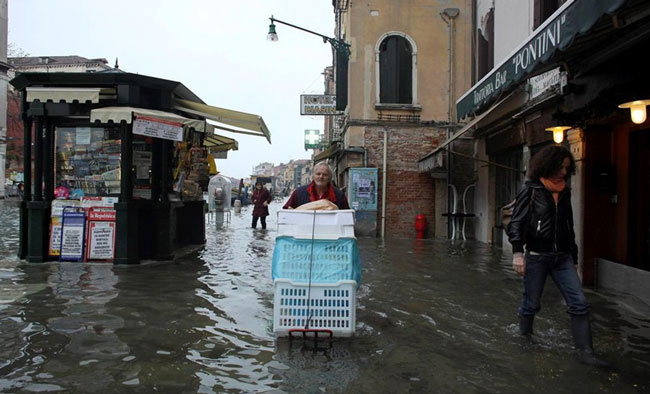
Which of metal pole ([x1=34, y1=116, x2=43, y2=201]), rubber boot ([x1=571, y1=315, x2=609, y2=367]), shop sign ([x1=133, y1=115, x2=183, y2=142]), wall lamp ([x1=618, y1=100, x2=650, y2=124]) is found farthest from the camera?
metal pole ([x1=34, y1=116, x2=43, y2=201])

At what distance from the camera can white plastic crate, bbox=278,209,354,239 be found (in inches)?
182

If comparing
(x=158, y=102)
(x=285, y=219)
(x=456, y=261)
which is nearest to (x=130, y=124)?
(x=158, y=102)

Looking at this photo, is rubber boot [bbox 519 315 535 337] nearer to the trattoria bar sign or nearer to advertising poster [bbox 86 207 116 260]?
the trattoria bar sign

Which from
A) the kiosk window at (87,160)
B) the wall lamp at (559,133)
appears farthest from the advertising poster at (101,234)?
the wall lamp at (559,133)

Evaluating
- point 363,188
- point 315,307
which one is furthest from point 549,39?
point 363,188

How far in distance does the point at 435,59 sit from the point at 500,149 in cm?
520

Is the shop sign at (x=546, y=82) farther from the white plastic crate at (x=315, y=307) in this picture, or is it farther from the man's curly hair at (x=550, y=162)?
the white plastic crate at (x=315, y=307)

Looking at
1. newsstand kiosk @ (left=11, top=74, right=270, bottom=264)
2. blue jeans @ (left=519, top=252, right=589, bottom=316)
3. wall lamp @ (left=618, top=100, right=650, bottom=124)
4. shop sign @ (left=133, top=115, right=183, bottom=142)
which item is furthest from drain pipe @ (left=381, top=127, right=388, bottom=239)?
blue jeans @ (left=519, top=252, right=589, bottom=316)

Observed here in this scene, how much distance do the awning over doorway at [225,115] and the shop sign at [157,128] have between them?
1.20m

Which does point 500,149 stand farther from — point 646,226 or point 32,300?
point 32,300

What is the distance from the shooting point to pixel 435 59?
16.7m

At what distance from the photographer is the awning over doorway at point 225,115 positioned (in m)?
9.83

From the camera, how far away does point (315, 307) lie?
458 centimetres

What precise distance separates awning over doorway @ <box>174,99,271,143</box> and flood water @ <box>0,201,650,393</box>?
3086 millimetres
